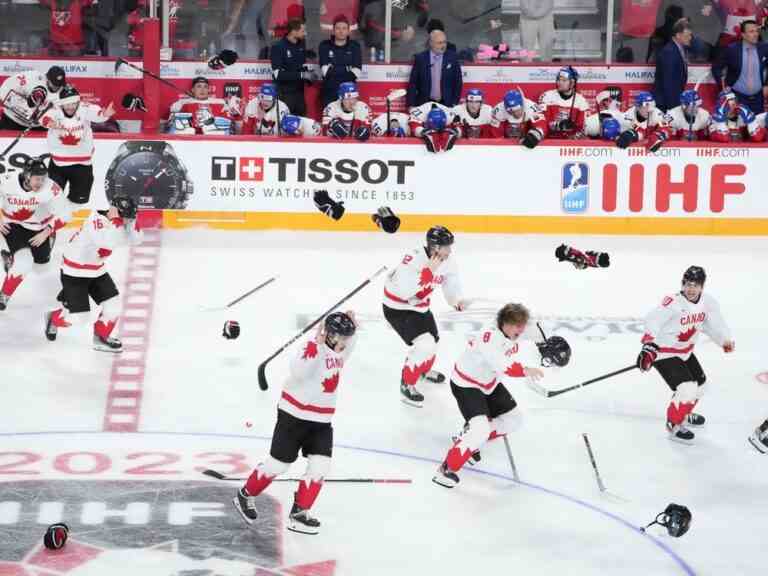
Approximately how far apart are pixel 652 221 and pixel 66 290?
18.8ft

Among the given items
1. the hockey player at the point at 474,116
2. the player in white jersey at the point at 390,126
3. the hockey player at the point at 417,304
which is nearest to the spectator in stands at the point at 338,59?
the player in white jersey at the point at 390,126

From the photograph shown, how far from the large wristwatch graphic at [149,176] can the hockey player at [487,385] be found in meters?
5.80

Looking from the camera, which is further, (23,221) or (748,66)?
(748,66)

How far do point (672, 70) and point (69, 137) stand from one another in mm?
5763

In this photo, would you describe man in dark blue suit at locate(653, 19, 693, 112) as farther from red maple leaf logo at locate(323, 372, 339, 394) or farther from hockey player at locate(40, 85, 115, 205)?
red maple leaf logo at locate(323, 372, 339, 394)

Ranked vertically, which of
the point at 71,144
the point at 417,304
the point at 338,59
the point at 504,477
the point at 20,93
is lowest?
the point at 504,477

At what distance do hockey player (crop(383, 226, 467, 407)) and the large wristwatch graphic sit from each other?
434 centimetres

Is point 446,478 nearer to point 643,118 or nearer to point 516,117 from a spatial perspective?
point 516,117

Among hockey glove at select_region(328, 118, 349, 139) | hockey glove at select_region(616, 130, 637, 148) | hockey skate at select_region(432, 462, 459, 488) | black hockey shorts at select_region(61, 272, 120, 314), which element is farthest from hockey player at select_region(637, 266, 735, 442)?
hockey glove at select_region(328, 118, 349, 139)

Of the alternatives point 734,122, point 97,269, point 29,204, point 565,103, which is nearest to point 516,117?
point 565,103

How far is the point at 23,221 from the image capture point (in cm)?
1188

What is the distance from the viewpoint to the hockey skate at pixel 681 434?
9.70 m

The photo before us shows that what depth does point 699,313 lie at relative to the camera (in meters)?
9.66

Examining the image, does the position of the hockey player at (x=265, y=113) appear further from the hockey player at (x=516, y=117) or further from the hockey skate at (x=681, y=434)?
the hockey skate at (x=681, y=434)
